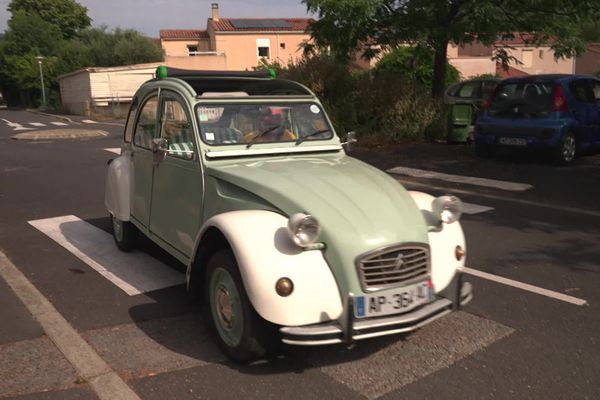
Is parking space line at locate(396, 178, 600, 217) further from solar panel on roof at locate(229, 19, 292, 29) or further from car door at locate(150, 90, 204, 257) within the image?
solar panel on roof at locate(229, 19, 292, 29)

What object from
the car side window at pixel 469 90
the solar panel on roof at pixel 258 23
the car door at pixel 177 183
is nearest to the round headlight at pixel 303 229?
the car door at pixel 177 183

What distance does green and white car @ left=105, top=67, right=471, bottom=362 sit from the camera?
3.35 metres

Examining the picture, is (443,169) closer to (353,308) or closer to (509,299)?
(509,299)

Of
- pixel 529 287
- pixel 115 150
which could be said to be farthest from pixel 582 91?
pixel 115 150

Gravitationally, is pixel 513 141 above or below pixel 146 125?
below

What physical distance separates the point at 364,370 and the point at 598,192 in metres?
6.50

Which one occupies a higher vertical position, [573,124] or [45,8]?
[45,8]

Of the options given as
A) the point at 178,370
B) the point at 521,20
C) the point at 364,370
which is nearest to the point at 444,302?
the point at 364,370

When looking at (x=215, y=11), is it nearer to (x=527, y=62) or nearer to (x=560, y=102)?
(x=527, y=62)

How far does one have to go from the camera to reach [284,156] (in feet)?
15.5

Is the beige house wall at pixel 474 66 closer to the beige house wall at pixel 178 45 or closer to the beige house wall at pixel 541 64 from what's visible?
the beige house wall at pixel 541 64

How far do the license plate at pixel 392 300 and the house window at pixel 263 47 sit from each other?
47997mm

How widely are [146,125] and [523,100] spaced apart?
7.72 m

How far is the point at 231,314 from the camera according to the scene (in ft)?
12.1
